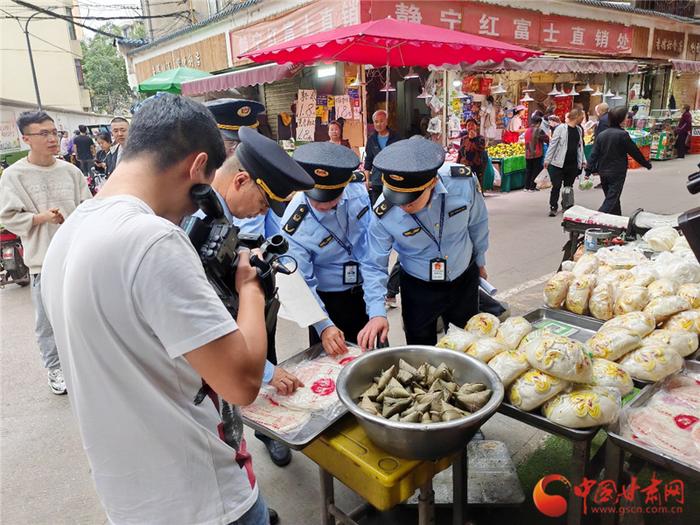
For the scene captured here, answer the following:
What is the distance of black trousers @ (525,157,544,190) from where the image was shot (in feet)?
32.3

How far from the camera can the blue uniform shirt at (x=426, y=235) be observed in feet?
7.74

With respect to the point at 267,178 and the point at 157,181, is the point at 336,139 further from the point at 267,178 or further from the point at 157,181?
the point at 157,181

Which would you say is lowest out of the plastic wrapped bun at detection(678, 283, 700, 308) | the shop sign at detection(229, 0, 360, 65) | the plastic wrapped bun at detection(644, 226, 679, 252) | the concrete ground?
the concrete ground

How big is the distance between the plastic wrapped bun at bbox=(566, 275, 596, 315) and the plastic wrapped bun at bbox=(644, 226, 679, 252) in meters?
0.89

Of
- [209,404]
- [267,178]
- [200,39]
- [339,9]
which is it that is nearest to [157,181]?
[209,404]

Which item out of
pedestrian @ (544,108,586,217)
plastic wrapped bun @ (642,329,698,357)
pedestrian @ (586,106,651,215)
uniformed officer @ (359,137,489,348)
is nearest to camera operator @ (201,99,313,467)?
uniformed officer @ (359,137,489,348)

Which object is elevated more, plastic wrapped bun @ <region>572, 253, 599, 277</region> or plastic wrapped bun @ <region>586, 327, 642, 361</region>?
plastic wrapped bun @ <region>572, 253, 599, 277</region>

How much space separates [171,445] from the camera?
40.8 inches

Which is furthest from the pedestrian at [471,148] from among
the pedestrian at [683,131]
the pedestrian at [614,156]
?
the pedestrian at [683,131]

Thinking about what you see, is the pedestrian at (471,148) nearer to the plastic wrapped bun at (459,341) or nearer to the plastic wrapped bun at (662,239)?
the plastic wrapped bun at (662,239)

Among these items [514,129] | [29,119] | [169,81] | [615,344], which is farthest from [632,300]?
[514,129]

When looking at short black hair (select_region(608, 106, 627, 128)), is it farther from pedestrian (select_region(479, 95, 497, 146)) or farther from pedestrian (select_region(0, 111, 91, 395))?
pedestrian (select_region(0, 111, 91, 395))

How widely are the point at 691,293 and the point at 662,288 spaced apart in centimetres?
11

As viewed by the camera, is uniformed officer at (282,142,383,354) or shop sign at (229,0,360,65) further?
shop sign at (229,0,360,65)
